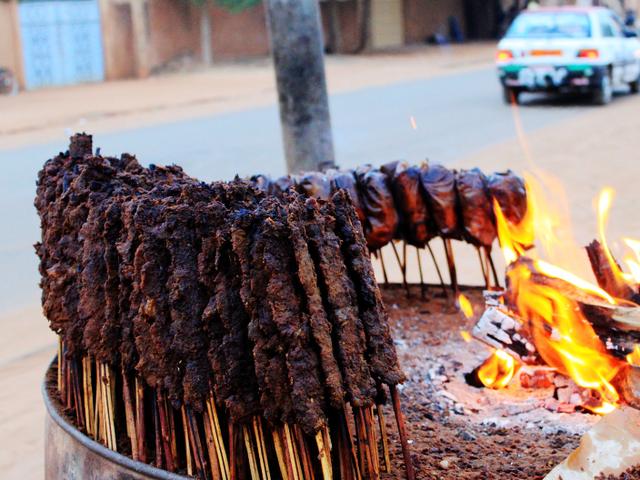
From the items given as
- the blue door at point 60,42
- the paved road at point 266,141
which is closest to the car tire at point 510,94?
the paved road at point 266,141

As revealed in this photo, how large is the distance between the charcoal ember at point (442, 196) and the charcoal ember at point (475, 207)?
33 millimetres

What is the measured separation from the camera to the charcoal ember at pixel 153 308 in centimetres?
254

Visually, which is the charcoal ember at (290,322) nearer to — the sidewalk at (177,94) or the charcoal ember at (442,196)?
the charcoal ember at (442,196)

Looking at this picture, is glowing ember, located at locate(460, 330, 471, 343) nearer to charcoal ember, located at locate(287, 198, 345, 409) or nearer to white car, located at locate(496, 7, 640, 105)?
charcoal ember, located at locate(287, 198, 345, 409)

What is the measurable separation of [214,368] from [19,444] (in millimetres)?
2339

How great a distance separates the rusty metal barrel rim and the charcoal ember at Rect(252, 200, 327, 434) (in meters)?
0.36

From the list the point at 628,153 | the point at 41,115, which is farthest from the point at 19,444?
the point at 41,115

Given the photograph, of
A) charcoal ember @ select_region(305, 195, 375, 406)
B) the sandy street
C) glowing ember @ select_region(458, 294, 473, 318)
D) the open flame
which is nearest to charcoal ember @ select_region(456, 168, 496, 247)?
glowing ember @ select_region(458, 294, 473, 318)

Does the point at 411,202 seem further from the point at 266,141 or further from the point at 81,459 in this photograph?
the point at 266,141

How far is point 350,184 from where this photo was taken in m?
4.29

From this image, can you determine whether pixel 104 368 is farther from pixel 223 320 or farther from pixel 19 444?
pixel 19 444

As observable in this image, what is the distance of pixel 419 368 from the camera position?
3787 mm

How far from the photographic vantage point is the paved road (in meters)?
8.86

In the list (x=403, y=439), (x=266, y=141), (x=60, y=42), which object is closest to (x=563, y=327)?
(x=403, y=439)
